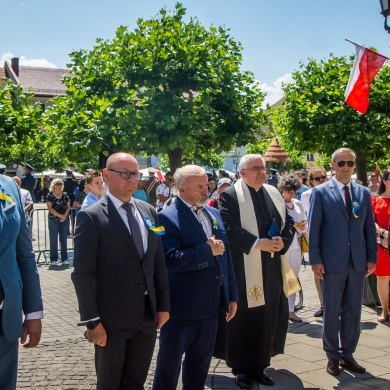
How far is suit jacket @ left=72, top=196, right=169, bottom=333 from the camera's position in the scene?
352 cm

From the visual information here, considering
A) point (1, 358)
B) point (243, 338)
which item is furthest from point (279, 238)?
point (1, 358)

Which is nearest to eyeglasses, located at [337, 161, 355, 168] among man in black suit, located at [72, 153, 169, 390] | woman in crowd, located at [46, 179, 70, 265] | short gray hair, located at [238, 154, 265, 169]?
short gray hair, located at [238, 154, 265, 169]

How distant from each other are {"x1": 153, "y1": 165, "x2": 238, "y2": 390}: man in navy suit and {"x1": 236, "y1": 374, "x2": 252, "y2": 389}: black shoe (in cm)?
76

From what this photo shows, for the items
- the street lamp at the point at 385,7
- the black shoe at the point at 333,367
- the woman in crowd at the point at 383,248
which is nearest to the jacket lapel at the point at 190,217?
the black shoe at the point at 333,367

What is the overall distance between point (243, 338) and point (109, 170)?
7.28 feet

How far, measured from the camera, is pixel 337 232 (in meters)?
5.46

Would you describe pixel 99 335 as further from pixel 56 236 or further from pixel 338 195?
pixel 56 236

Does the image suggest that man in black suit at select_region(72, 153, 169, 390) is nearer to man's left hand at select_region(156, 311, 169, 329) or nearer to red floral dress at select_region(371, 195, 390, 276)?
man's left hand at select_region(156, 311, 169, 329)

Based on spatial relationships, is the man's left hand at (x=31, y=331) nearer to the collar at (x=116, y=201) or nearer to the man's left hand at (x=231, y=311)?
the collar at (x=116, y=201)

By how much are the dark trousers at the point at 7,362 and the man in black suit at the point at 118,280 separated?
1.78ft

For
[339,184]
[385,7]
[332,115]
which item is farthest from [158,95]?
[339,184]

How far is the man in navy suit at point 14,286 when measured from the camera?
9.69 ft

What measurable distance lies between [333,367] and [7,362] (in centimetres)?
335

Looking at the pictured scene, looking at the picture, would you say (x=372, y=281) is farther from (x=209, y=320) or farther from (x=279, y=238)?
(x=209, y=320)
